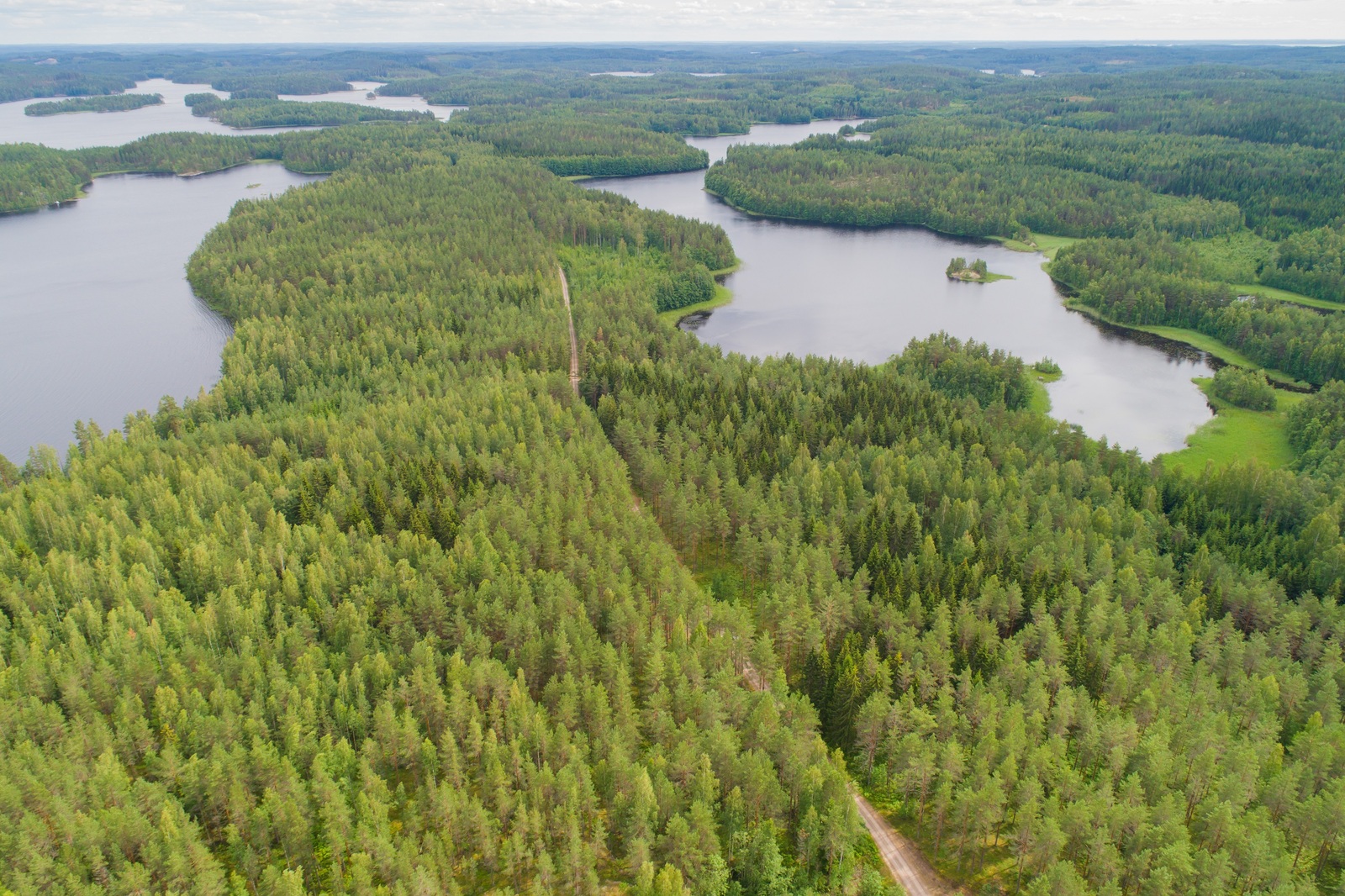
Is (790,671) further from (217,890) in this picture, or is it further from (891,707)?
(217,890)

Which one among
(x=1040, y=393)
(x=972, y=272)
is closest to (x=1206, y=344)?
(x=1040, y=393)

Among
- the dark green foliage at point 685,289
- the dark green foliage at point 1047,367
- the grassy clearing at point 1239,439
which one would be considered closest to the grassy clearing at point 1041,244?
the dark green foliage at point 1047,367

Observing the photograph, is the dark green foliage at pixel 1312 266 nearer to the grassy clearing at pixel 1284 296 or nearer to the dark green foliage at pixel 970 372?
the grassy clearing at pixel 1284 296

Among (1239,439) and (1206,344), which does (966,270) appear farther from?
(1239,439)

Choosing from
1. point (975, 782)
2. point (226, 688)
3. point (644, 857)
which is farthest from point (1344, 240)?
point (226, 688)

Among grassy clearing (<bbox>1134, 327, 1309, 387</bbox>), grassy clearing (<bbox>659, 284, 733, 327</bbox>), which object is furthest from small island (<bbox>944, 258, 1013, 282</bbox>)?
grassy clearing (<bbox>659, 284, 733, 327</bbox>)

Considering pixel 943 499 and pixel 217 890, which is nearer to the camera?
pixel 217 890
